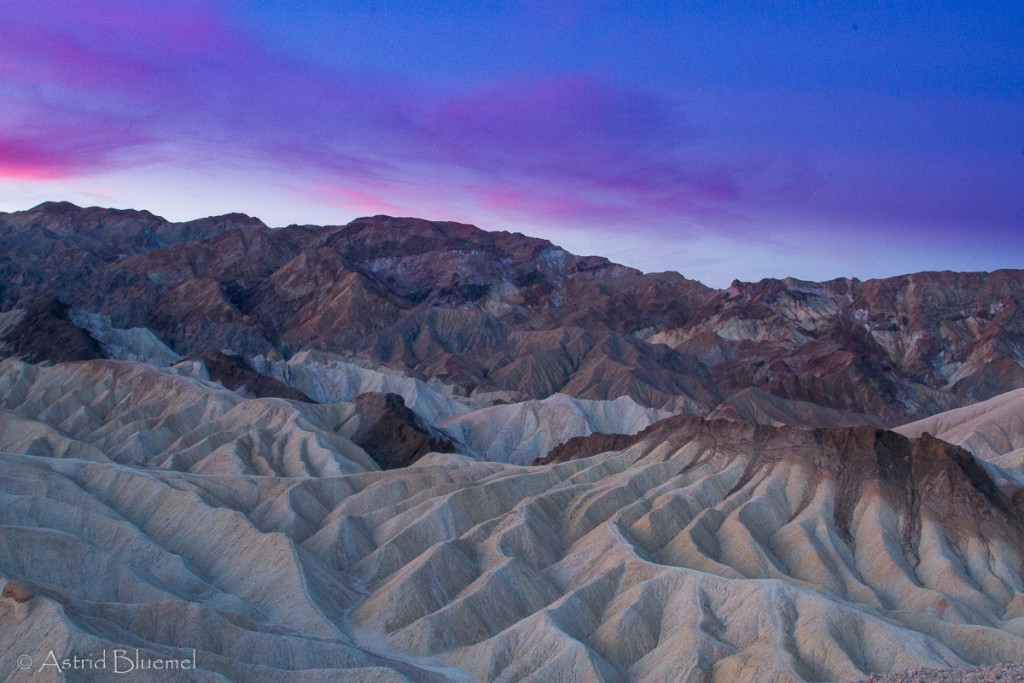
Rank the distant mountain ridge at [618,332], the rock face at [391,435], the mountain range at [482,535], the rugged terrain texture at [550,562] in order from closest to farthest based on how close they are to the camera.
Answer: the rugged terrain texture at [550,562]
the mountain range at [482,535]
the rock face at [391,435]
the distant mountain ridge at [618,332]

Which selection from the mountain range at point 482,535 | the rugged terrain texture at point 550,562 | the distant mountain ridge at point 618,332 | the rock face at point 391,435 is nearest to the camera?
the rugged terrain texture at point 550,562

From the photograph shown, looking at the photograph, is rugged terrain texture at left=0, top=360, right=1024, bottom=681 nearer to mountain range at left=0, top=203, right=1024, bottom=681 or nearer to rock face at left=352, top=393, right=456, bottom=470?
mountain range at left=0, top=203, right=1024, bottom=681

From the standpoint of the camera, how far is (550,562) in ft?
171

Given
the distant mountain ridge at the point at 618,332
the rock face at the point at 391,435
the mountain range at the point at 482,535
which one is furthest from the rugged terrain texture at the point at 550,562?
the distant mountain ridge at the point at 618,332

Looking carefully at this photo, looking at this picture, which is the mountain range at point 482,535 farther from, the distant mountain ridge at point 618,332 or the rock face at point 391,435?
the distant mountain ridge at point 618,332

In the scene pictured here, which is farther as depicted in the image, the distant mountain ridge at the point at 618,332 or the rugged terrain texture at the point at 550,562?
the distant mountain ridge at the point at 618,332

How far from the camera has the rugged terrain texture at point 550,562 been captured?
37688 millimetres

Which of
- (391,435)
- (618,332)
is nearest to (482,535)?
(391,435)

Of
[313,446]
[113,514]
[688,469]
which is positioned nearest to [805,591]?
[688,469]

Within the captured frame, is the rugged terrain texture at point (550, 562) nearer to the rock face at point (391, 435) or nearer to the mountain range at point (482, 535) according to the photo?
the mountain range at point (482, 535)

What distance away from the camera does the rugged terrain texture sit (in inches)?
1484

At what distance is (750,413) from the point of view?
4815 inches

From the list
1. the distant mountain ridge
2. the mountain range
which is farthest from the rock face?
the distant mountain ridge

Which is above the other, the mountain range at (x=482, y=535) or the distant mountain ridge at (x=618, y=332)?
the distant mountain ridge at (x=618, y=332)
